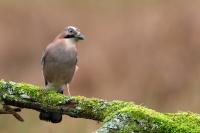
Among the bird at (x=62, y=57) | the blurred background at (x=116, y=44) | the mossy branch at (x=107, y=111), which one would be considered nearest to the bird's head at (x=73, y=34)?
the bird at (x=62, y=57)

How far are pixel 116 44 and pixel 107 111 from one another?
9253mm

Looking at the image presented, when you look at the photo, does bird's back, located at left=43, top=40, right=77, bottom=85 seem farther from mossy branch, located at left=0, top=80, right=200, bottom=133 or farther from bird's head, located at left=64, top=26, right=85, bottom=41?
mossy branch, located at left=0, top=80, right=200, bottom=133

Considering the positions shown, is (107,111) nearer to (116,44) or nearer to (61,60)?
(61,60)

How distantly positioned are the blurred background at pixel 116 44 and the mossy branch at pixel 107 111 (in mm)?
6840

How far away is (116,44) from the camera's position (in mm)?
15586

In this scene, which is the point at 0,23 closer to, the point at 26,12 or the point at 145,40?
the point at 26,12

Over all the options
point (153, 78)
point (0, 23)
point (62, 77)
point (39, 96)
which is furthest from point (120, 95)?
point (39, 96)

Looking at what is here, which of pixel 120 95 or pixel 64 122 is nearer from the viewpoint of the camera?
pixel 64 122

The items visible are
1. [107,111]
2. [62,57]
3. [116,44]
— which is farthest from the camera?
[116,44]

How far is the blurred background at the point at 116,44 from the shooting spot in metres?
14.3

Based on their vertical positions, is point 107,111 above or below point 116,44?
below

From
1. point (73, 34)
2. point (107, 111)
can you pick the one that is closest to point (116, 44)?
point (73, 34)

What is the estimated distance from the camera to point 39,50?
1538cm

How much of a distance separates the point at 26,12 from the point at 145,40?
93.1 inches
